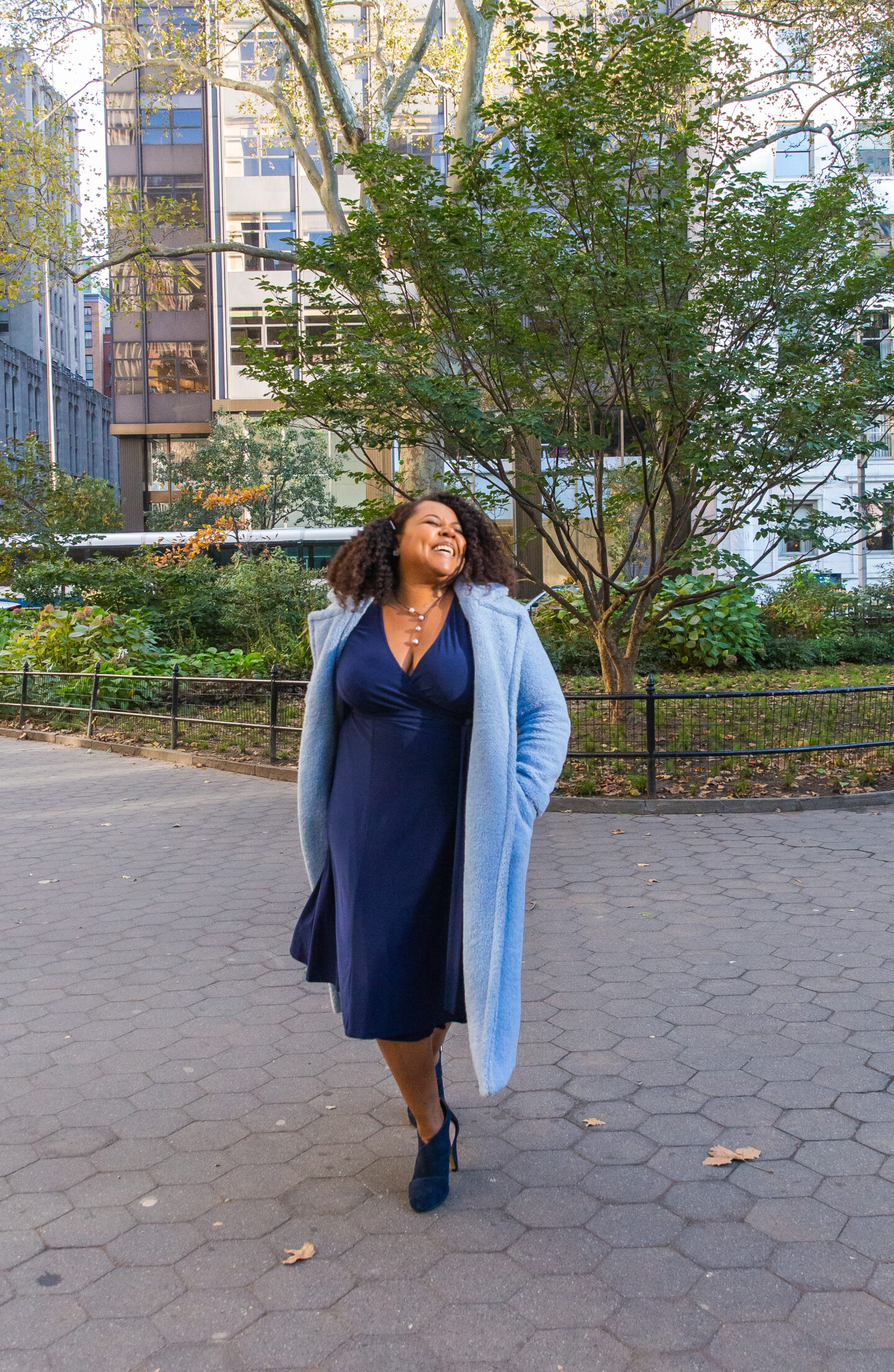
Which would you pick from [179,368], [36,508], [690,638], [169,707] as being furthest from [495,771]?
[179,368]

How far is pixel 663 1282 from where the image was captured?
255cm

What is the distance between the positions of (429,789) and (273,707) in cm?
806

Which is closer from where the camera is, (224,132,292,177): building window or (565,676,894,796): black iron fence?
(565,676,894,796): black iron fence

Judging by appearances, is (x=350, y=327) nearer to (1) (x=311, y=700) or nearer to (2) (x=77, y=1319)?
(1) (x=311, y=700)

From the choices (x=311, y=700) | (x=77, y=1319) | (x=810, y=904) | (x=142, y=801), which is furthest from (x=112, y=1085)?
(x=142, y=801)

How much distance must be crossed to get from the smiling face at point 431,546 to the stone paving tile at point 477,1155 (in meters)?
1.71

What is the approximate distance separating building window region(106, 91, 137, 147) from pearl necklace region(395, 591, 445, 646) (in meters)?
53.4

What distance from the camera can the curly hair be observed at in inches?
115

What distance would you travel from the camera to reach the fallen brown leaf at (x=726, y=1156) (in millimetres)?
3100

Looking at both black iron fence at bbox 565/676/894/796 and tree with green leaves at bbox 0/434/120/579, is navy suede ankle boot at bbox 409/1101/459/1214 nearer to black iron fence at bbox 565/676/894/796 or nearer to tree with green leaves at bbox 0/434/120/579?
black iron fence at bbox 565/676/894/796

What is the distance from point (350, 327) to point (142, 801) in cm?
454

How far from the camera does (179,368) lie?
163ft

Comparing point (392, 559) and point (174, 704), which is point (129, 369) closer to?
point (174, 704)

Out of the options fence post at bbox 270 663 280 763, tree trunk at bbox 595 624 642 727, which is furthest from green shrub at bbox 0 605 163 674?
tree trunk at bbox 595 624 642 727
